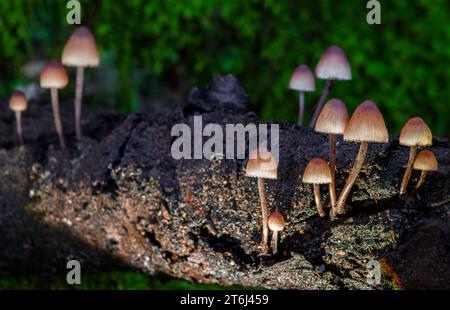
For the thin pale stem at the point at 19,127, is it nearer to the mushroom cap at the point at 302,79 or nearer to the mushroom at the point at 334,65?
the mushroom cap at the point at 302,79

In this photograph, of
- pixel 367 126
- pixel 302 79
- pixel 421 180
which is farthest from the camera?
pixel 302 79

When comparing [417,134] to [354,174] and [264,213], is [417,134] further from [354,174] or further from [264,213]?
[264,213]

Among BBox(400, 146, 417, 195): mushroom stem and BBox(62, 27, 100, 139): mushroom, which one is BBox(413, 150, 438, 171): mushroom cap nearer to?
BBox(400, 146, 417, 195): mushroom stem

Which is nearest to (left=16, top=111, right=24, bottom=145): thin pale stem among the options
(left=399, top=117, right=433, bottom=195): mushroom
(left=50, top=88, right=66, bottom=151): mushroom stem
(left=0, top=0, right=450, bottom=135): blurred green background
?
(left=50, top=88, right=66, bottom=151): mushroom stem

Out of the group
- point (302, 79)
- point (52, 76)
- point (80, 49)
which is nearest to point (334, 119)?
point (302, 79)

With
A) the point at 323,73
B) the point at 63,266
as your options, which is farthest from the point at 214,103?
the point at 63,266
